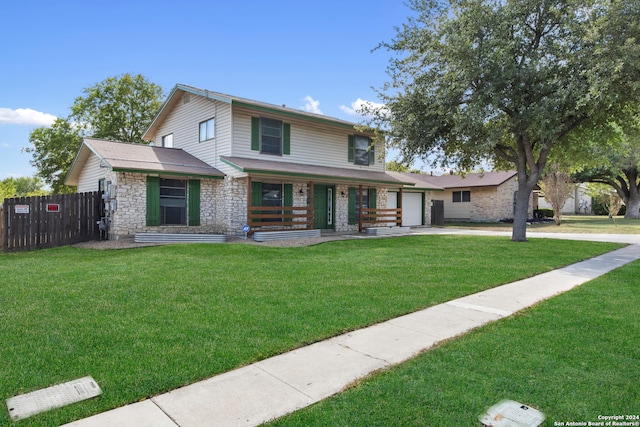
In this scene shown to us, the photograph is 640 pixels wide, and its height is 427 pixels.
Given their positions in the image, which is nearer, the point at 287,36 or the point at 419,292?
the point at 419,292

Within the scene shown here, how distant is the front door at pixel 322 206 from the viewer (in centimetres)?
1766

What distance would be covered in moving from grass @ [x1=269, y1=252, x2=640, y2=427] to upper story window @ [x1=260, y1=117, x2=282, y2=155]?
12965 millimetres

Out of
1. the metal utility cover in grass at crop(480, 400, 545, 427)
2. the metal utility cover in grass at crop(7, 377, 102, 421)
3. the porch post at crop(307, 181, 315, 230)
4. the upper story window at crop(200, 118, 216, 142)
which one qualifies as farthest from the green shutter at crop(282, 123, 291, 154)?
the metal utility cover in grass at crop(480, 400, 545, 427)

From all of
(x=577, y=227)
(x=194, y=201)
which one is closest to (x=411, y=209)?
(x=577, y=227)

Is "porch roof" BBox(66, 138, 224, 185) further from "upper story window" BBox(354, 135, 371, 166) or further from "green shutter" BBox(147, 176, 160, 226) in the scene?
"upper story window" BBox(354, 135, 371, 166)

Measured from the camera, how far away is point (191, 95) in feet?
57.6

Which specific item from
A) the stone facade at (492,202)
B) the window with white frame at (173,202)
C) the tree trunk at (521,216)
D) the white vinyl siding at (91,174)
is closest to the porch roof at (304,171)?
the window with white frame at (173,202)

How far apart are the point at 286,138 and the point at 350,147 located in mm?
3840

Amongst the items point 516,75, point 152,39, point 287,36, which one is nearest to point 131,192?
point 152,39

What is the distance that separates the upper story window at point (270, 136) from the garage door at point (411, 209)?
35.4 ft

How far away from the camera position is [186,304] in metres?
5.52

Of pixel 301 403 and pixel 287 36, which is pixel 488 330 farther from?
pixel 287 36

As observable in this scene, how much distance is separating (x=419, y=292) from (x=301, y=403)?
3958 mm

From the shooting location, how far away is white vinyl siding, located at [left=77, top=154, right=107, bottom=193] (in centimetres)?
1615
